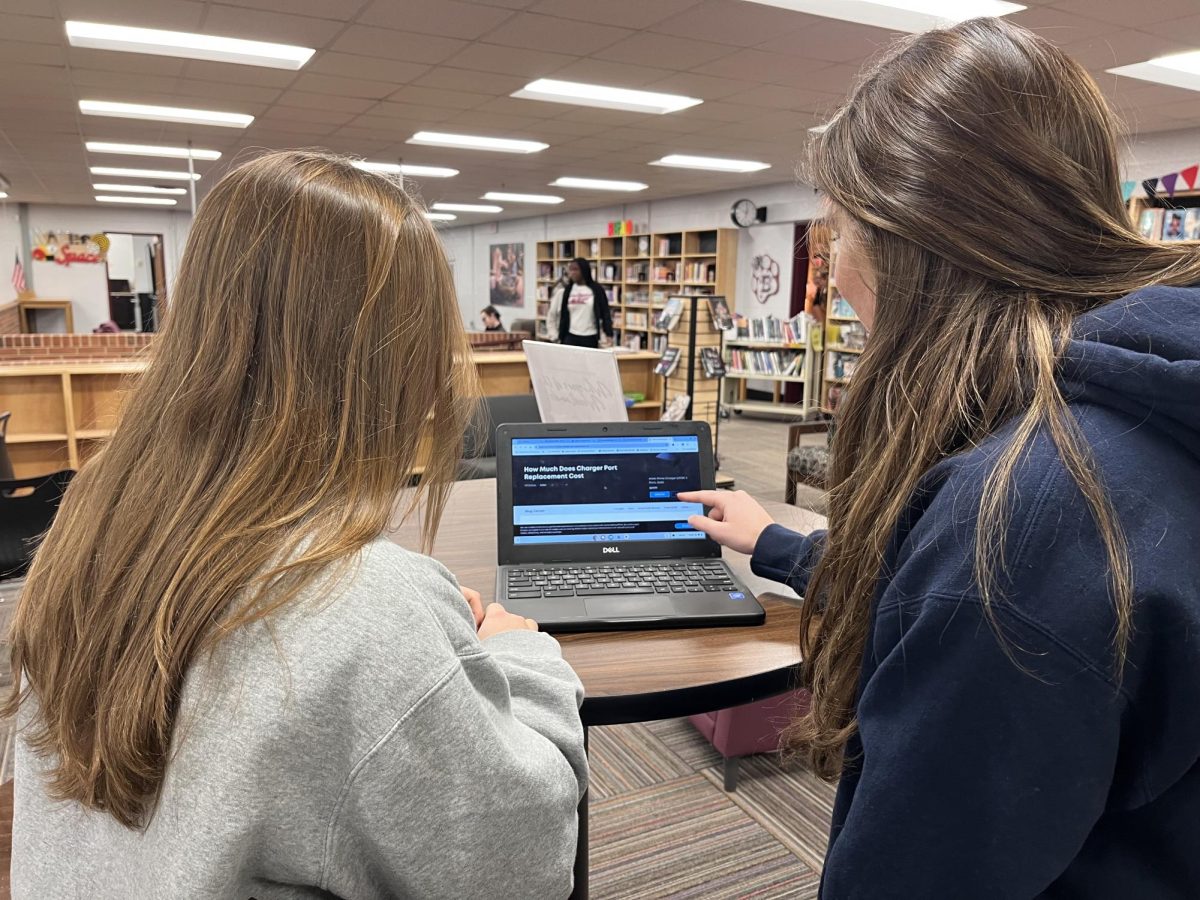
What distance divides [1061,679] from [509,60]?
4625 millimetres

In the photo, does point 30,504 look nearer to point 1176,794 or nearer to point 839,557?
point 839,557

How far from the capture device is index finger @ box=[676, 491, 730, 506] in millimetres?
1347

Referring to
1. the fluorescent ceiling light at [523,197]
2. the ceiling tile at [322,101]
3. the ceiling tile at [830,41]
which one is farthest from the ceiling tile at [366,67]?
the fluorescent ceiling light at [523,197]

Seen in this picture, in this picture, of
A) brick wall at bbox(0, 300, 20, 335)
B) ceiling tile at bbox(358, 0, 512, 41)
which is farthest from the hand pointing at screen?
brick wall at bbox(0, 300, 20, 335)

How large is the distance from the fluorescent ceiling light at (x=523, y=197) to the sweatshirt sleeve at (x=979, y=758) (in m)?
10.7

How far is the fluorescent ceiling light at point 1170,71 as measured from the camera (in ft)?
14.9

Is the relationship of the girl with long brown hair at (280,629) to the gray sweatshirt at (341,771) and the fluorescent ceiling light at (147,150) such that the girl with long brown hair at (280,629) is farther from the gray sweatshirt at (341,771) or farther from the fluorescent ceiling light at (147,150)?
the fluorescent ceiling light at (147,150)

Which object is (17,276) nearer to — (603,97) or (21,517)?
(603,97)

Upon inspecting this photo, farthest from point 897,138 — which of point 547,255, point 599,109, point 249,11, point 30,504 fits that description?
point 547,255

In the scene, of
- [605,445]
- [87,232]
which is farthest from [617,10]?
[87,232]

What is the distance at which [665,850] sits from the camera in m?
1.94

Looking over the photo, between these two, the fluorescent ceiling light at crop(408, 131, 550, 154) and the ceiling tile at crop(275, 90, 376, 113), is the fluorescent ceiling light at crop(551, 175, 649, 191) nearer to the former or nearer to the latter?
the fluorescent ceiling light at crop(408, 131, 550, 154)

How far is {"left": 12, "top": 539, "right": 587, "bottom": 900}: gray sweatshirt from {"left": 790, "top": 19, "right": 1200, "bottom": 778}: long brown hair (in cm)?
35

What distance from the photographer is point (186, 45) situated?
14.5 feet
